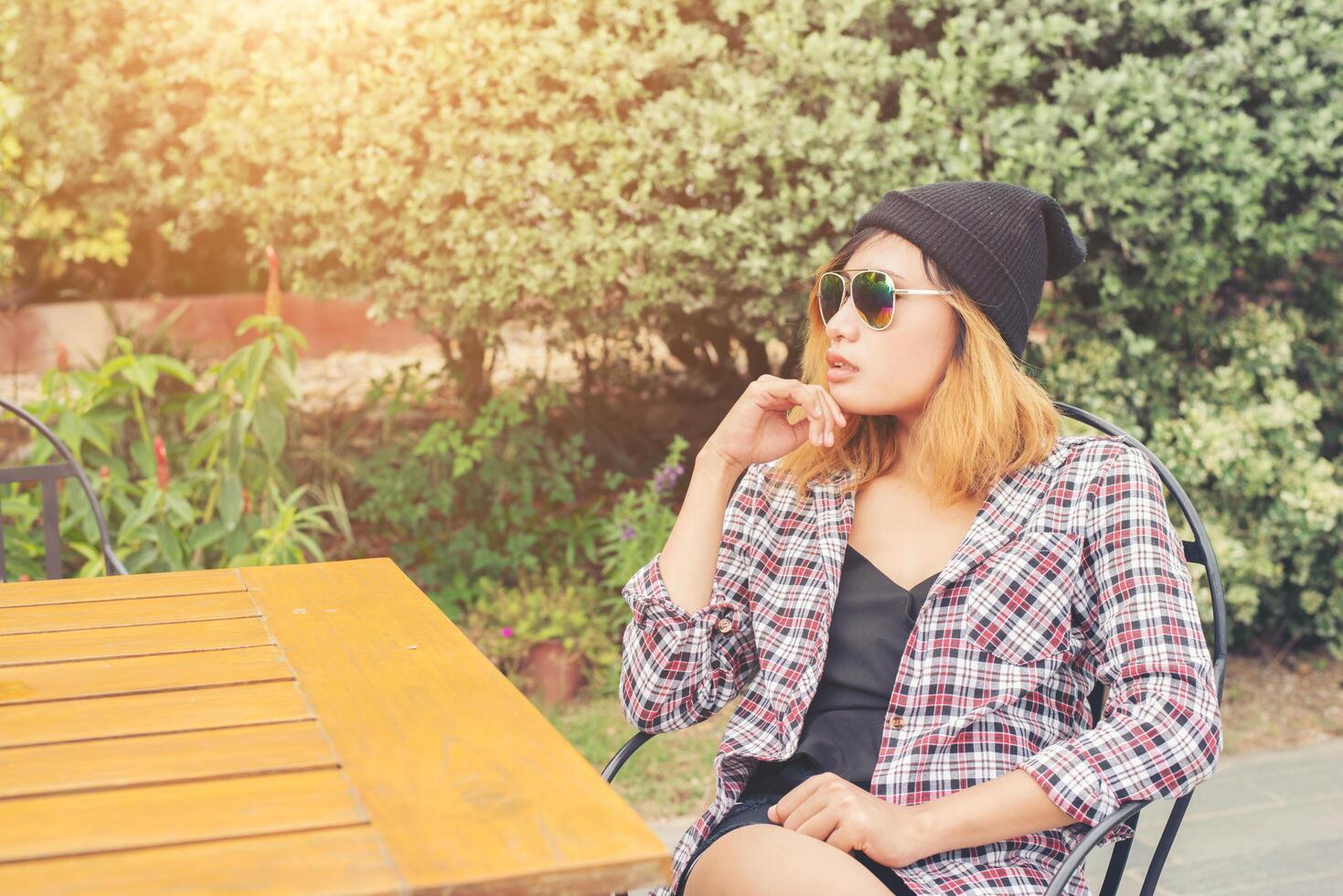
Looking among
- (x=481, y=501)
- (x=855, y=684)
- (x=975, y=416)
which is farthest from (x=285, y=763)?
→ (x=481, y=501)

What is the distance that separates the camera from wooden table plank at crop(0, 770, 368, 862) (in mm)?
1184

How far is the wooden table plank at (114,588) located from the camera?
2.08 metres

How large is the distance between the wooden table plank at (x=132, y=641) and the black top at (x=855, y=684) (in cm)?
78

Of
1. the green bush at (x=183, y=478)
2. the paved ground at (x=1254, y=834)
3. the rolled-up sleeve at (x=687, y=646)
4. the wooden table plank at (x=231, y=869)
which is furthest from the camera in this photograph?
the green bush at (x=183, y=478)

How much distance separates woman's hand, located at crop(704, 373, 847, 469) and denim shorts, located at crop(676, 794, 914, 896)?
1.64 feet

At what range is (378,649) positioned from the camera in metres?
1.77

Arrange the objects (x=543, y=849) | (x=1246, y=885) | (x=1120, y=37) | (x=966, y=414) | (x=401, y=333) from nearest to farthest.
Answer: (x=543, y=849), (x=966, y=414), (x=1246, y=885), (x=1120, y=37), (x=401, y=333)

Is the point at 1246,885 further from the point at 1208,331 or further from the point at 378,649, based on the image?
the point at 378,649

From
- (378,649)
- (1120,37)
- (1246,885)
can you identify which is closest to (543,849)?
(378,649)

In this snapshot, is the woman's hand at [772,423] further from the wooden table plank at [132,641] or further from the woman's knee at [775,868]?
the wooden table plank at [132,641]

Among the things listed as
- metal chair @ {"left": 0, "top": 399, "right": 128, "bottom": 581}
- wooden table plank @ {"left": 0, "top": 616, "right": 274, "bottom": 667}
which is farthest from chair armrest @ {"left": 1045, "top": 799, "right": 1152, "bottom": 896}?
metal chair @ {"left": 0, "top": 399, "right": 128, "bottom": 581}

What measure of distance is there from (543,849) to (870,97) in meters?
3.21

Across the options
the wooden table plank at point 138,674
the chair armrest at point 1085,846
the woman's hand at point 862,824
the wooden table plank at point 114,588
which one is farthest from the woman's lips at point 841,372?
the wooden table plank at point 114,588

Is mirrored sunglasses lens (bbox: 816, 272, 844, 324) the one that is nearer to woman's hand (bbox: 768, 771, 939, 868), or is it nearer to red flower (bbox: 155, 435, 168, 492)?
woman's hand (bbox: 768, 771, 939, 868)
